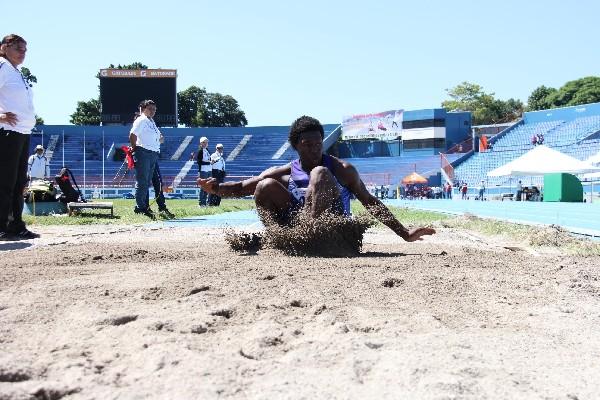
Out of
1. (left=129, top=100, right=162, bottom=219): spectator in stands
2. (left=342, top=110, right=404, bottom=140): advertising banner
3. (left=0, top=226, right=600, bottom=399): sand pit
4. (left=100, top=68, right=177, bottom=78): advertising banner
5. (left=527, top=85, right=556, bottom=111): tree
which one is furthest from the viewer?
(left=527, top=85, right=556, bottom=111): tree

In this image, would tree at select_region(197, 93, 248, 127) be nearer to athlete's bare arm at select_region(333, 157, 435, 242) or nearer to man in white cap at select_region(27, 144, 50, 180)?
man in white cap at select_region(27, 144, 50, 180)

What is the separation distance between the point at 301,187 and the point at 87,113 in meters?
69.3

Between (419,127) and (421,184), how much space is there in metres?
12.0

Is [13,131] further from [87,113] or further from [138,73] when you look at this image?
[87,113]

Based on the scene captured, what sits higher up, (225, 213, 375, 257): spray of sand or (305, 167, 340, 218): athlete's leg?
(305, 167, 340, 218): athlete's leg

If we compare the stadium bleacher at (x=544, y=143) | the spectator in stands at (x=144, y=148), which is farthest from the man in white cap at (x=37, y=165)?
the stadium bleacher at (x=544, y=143)

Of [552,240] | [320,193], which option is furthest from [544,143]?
[320,193]

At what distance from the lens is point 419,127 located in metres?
53.8

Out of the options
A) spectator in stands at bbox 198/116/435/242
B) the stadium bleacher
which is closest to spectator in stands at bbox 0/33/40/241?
spectator in stands at bbox 198/116/435/242

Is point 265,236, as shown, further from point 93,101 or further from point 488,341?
point 93,101

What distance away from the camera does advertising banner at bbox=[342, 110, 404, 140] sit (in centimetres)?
5484

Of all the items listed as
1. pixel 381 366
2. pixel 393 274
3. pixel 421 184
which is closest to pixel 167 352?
pixel 381 366

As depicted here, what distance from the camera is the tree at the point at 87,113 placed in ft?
226

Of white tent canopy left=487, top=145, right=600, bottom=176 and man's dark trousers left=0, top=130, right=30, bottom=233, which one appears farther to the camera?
white tent canopy left=487, top=145, right=600, bottom=176
